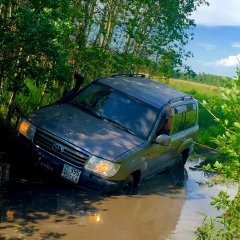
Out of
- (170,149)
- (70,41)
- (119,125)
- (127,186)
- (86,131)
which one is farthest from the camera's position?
(70,41)

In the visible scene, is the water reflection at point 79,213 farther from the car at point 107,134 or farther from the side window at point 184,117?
the side window at point 184,117

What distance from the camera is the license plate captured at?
7.87 m

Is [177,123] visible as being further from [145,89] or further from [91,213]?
[91,213]

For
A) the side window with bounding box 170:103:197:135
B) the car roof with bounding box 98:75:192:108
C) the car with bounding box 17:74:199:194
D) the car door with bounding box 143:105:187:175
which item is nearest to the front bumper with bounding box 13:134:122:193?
the car with bounding box 17:74:199:194

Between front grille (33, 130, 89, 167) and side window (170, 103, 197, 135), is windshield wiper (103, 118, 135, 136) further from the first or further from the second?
side window (170, 103, 197, 135)

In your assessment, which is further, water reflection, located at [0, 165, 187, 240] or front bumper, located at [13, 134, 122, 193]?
front bumper, located at [13, 134, 122, 193]

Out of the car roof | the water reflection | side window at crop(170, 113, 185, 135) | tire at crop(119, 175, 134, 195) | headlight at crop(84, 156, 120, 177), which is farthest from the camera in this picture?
side window at crop(170, 113, 185, 135)

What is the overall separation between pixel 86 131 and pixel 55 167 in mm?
865

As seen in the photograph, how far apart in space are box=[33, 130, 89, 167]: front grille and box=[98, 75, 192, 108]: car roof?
2166 mm

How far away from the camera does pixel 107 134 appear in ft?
27.6

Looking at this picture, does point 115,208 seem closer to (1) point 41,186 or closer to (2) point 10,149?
(1) point 41,186

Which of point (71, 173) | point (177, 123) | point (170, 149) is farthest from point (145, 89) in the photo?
point (71, 173)

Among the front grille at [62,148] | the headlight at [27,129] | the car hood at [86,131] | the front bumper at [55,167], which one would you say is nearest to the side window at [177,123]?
the car hood at [86,131]

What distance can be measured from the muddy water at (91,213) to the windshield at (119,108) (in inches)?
48.7
